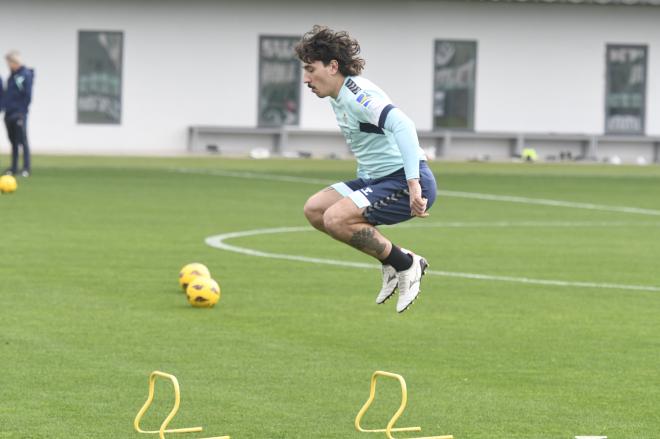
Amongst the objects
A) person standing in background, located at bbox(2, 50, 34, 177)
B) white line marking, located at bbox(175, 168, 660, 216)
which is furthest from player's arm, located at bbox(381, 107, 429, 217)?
person standing in background, located at bbox(2, 50, 34, 177)

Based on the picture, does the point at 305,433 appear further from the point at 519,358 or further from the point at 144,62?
the point at 144,62

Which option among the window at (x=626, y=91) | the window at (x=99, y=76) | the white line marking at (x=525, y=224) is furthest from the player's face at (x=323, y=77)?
the window at (x=626, y=91)

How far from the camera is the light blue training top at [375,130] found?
9891mm

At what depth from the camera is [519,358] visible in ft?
39.3

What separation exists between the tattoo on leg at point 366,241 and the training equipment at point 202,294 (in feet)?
13.7

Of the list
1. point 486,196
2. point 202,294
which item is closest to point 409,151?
point 202,294

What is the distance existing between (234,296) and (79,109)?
107 feet

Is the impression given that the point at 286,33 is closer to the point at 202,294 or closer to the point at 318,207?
the point at 202,294

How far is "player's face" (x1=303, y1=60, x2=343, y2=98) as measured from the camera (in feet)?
33.5

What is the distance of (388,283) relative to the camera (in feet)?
35.0

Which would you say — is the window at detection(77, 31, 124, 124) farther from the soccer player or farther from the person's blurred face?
the soccer player

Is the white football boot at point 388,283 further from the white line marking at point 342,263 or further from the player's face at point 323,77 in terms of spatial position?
the white line marking at point 342,263

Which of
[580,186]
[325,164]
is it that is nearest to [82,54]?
[325,164]

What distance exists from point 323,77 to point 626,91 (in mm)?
40954
